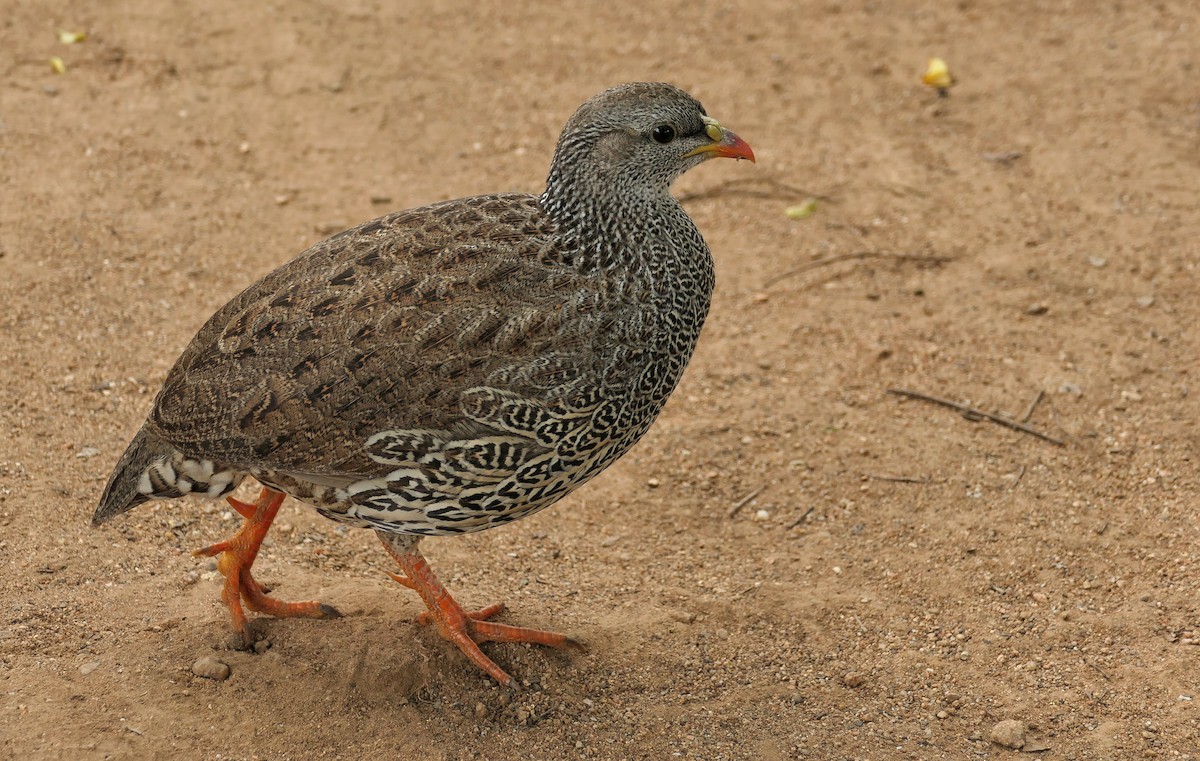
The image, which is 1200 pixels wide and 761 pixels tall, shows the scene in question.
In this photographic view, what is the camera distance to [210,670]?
16.4 ft

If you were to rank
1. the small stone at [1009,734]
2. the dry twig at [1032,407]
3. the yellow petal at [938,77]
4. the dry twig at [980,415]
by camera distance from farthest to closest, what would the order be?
the yellow petal at [938,77] < the dry twig at [1032,407] < the dry twig at [980,415] < the small stone at [1009,734]

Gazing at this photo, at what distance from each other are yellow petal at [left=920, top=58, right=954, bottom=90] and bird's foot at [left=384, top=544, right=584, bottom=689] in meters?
6.12

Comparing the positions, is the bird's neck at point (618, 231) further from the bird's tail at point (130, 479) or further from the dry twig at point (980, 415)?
the dry twig at point (980, 415)

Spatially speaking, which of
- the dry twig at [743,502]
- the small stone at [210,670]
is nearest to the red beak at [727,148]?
the dry twig at [743,502]

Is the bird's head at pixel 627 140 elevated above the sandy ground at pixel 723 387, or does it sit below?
above

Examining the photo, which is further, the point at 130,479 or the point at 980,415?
the point at 980,415

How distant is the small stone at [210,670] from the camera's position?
500cm

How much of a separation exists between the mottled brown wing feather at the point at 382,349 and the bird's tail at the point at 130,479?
13 centimetres

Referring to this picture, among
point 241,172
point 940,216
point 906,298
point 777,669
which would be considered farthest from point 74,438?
point 940,216

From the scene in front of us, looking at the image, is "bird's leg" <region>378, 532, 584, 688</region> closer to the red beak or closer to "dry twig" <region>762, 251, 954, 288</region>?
the red beak

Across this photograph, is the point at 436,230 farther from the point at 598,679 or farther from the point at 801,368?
the point at 801,368

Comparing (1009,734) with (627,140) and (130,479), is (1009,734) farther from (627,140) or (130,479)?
(130,479)

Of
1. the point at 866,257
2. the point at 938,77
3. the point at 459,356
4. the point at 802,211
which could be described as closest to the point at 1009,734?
the point at 459,356

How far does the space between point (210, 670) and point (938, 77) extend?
282 inches
